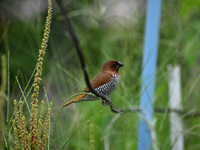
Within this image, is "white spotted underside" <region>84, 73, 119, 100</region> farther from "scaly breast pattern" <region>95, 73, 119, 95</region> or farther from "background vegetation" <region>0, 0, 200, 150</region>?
"background vegetation" <region>0, 0, 200, 150</region>

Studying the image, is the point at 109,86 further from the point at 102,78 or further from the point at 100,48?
the point at 100,48

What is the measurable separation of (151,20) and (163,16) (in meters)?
0.70

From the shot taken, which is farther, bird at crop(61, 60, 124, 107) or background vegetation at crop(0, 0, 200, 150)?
background vegetation at crop(0, 0, 200, 150)

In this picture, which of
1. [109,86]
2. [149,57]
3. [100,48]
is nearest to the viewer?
[109,86]

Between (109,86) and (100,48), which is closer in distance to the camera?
(109,86)

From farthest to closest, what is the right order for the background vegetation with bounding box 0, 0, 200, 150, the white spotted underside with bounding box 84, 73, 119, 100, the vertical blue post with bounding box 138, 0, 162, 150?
1. the background vegetation with bounding box 0, 0, 200, 150
2. the vertical blue post with bounding box 138, 0, 162, 150
3. the white spotted underside with bounding box 84, 73, 119, 100

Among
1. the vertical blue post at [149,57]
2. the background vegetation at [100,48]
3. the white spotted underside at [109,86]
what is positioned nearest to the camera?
the white spotted underside at [109,86]

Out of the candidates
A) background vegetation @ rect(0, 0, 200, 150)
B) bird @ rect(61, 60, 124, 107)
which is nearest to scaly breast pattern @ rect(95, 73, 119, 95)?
bird @ rect(61, 60, 124, 107)

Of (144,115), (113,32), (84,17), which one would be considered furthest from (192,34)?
(144,115)

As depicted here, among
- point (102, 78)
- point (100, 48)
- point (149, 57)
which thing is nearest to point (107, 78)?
point (102, 78)

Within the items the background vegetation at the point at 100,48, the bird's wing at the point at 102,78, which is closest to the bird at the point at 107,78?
the bird's wing at the point at 102,78

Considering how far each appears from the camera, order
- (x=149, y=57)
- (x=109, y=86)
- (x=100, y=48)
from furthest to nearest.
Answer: (x=100, y=48)
(x=149, y=57)
(x=109, y=86)

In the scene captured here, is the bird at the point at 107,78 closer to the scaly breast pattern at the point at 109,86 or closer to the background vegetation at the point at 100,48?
the scaly breast pattern at the point at 109,86

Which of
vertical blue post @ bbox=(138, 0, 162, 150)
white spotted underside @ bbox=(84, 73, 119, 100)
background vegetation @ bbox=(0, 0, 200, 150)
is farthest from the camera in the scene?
background vegetation @ bbox=(0, 0, 200, 150)
